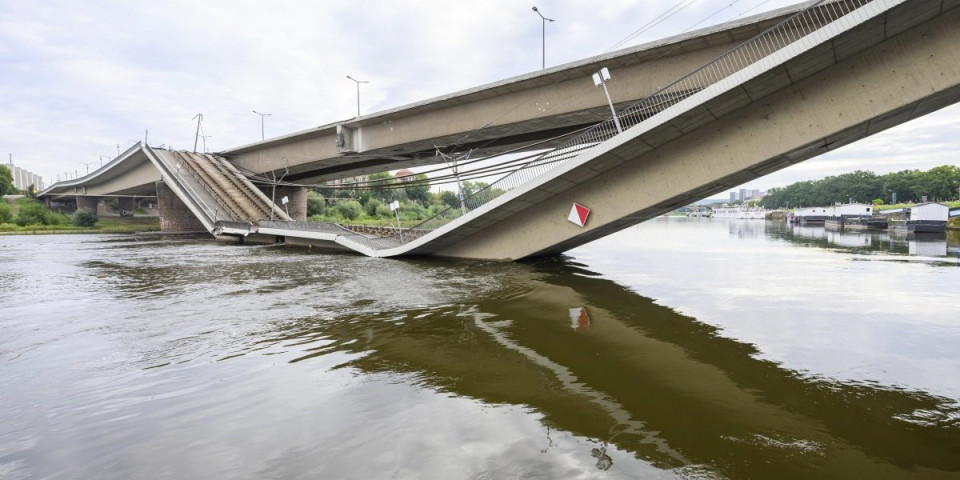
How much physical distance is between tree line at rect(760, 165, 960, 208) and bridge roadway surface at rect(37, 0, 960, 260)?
95613 millimetres

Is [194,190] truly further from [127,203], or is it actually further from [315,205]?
[127,203]

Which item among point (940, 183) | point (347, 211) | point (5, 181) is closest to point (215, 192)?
point (347, 211)

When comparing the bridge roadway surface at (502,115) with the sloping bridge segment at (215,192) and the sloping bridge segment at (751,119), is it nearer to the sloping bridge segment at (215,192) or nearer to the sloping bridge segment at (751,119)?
the sloping bridge segment at (751,119)

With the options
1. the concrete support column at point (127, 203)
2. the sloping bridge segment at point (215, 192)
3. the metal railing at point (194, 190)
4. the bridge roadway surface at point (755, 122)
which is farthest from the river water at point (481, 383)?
the concrete support column at point (127, 203)

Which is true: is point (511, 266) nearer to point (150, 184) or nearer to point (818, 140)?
point (818, 140)

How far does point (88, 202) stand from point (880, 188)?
146m

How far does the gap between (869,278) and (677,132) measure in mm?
7316

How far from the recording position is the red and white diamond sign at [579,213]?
1603 cm

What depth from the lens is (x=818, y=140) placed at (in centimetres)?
1175

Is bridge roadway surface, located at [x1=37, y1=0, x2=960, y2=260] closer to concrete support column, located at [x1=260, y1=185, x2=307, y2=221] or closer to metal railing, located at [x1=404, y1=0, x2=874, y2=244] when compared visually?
metal railing, located at [x1=404, y1=0, x2=874, y2=244]

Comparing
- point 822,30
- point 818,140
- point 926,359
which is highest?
point 822,30

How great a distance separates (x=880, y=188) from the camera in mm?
101188

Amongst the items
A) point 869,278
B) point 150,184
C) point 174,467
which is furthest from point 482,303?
point 150,184

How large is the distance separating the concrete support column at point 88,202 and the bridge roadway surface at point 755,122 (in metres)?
60.8
